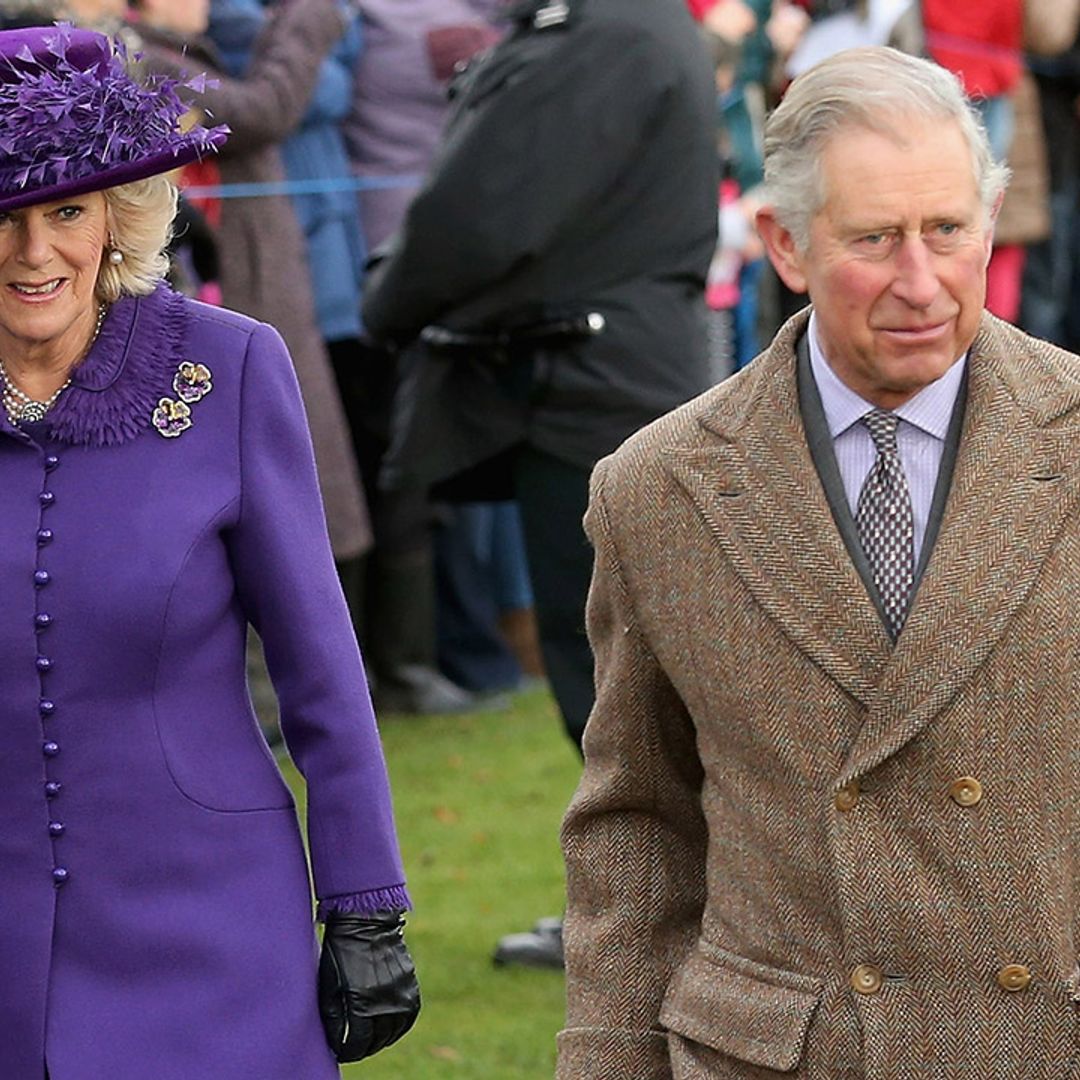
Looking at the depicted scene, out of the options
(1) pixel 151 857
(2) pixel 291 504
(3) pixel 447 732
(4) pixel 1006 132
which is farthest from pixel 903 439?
(4) pixel 1006 132

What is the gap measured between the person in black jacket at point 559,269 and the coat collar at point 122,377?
2.37 meters

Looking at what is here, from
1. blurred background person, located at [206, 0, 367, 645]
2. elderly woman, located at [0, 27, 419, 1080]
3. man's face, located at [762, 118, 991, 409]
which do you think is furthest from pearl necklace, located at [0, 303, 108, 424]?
blurred background person, located at [206, 0, 367, 645]

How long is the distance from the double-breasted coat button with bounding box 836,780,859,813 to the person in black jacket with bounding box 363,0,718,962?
306 centimetres

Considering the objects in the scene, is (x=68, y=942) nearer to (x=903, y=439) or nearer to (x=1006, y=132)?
(x=903, y=439)

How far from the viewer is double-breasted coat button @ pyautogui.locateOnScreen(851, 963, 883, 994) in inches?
126

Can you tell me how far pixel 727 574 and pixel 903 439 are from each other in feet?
0.86

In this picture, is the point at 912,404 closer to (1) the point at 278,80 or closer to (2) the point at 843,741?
(2) the point at 843,741

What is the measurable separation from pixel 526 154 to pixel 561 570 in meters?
0.94

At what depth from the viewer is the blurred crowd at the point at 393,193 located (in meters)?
8.83

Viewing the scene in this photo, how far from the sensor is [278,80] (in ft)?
28.8

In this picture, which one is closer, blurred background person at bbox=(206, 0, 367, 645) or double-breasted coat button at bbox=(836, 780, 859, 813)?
double-breasted coat button at bbox=(836, 780, 859, 813)

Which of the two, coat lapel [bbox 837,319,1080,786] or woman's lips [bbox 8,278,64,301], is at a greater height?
woman's lips [bbox 8,278,64,301]

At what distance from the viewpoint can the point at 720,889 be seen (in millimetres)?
3385

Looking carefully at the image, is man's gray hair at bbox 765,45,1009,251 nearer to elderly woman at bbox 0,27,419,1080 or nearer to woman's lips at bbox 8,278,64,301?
elderly woman at bbox 0,27,419,1080
